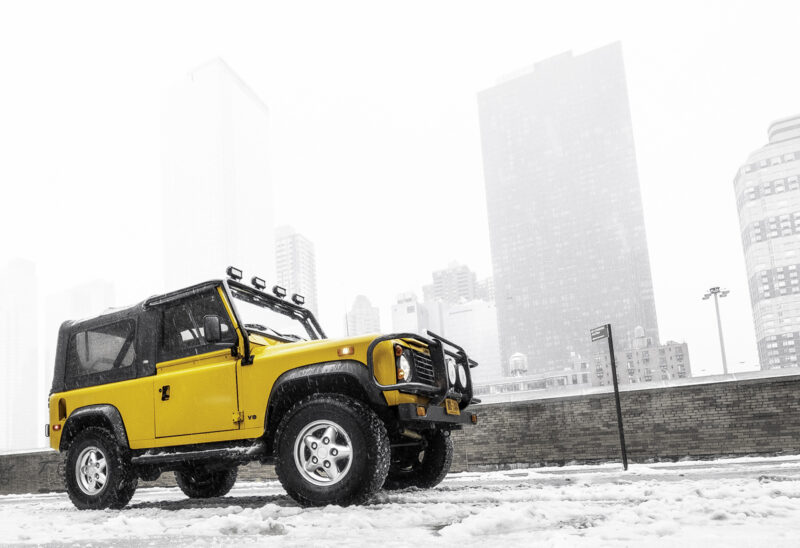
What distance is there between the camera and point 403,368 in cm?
573

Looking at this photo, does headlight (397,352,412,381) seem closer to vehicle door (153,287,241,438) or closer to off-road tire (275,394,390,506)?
off-road tire (275,394,390,506)

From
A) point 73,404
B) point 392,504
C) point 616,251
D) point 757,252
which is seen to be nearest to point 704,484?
point 392,504

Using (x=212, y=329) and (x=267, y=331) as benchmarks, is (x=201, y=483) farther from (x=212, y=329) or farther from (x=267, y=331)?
(x=212, y=329)

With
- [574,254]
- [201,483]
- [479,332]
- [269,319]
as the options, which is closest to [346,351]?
[269,319]

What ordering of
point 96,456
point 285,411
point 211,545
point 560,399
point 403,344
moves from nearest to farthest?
1. point 211,545
2. point 403,344
3. point 285,411
4. point 96,456
5. point 560,399

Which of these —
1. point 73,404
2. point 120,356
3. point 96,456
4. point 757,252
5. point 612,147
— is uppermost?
point 612,147

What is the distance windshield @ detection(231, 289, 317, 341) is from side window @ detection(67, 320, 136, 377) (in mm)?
1352

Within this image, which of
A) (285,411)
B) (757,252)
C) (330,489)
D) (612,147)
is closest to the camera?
(330,489)

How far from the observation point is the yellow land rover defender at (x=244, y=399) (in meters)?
5.63

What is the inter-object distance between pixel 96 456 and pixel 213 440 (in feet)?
5.96

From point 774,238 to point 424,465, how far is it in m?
135

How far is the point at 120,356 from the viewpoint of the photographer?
753 cm

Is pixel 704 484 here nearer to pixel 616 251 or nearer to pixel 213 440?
pixel 213 440

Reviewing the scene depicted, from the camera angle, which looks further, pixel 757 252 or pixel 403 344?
pixel 757 252
